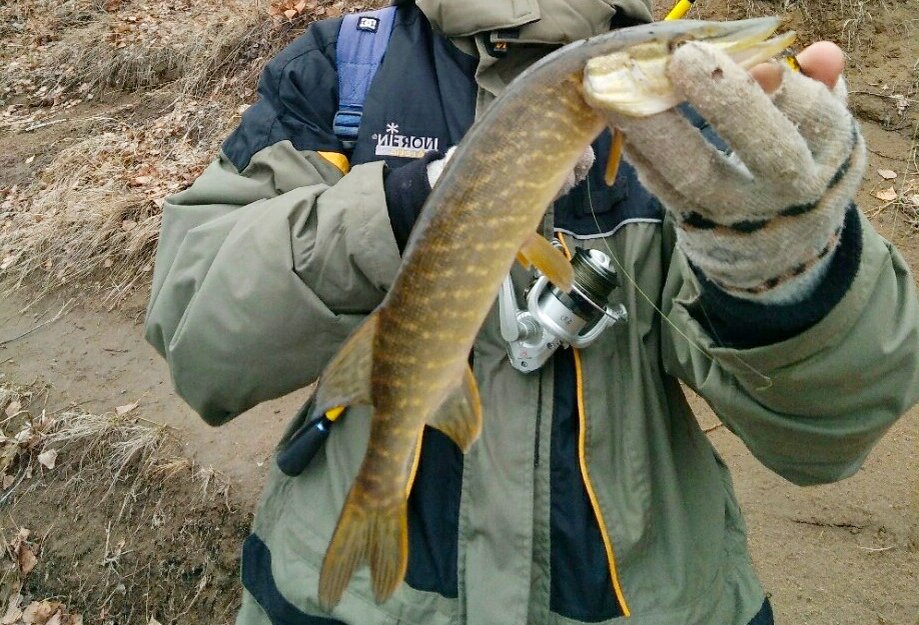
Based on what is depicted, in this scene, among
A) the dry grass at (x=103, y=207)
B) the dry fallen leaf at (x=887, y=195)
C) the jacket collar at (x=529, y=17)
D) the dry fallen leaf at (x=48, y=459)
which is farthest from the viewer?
the dry grass at (x=103, y=207)

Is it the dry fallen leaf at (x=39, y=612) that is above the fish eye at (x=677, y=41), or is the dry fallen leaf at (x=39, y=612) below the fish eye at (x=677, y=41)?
below

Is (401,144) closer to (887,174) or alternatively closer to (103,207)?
(887,174)

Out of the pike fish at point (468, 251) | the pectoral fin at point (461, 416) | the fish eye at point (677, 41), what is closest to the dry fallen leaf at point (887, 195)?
the pike fish at point (468, 251)

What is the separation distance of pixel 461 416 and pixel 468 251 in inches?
12.2

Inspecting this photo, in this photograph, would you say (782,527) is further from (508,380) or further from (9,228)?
(9,228)

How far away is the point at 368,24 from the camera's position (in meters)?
1.66

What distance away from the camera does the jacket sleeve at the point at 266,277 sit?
1318 mm

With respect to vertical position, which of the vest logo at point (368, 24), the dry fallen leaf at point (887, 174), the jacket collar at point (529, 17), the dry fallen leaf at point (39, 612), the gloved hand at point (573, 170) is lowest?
the dry fallen leaf at point (39, 612)

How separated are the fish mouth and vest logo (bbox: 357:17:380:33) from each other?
837 millimetres

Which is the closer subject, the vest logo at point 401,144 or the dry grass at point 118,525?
the vest logo at point 401,144

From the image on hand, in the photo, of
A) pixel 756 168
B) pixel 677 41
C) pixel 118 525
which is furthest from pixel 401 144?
pixel 118 525

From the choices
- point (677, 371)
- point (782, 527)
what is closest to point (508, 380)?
point (677, 371)

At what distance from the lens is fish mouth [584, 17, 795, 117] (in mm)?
1004

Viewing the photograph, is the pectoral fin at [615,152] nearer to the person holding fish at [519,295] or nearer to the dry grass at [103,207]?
the person holding fish at [519,295]
